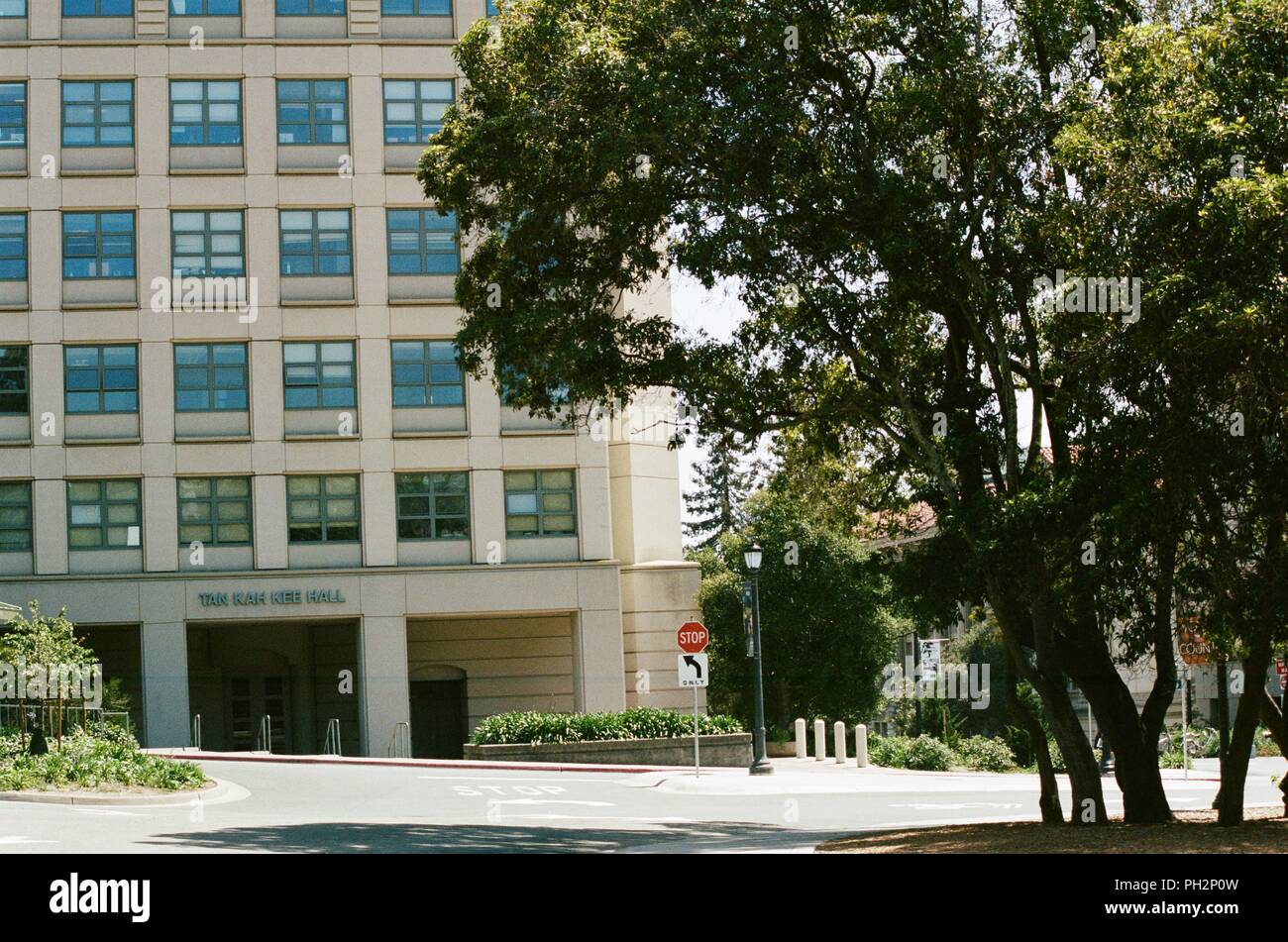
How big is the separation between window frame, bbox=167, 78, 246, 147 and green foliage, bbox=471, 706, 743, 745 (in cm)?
1722

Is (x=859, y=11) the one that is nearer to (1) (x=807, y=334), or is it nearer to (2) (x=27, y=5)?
(1) (x=807, y=334)

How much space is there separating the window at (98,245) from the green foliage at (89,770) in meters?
18.7

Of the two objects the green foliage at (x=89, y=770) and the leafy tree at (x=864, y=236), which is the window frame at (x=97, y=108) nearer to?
the green foliage at (x=89, y=770)

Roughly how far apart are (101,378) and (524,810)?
2306 cm

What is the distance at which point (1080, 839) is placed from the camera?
48.7ft

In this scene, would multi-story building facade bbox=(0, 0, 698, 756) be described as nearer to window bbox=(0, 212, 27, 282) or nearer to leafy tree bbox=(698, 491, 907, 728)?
window bbox=(0, 212, 27, 282)

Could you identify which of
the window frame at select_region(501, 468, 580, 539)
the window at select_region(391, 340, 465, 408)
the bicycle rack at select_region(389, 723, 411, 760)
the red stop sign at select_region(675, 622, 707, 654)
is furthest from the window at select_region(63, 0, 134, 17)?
the red stop sign at select_region(675, 622, 707, 654)

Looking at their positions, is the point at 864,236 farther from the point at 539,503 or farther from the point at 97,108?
the point at 97,108

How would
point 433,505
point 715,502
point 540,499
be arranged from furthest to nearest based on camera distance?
point 715,502, point 540,499, point 433,505

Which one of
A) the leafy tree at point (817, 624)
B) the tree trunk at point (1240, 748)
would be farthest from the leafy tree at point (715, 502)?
the tree trunk at point (1240, 748)

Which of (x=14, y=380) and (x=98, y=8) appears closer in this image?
(x=14, y=380)

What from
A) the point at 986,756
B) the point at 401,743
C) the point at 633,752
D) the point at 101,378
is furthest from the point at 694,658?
the point at 101,378

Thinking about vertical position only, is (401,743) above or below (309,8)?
below

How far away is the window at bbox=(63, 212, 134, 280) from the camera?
133 ft
